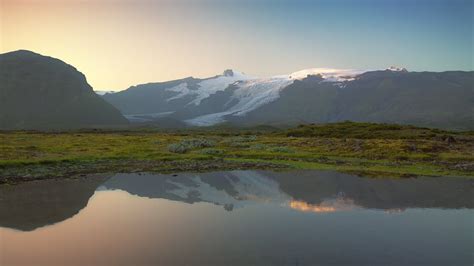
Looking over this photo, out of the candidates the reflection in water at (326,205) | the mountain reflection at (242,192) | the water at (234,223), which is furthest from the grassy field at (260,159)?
the reflection in water at (326,205)

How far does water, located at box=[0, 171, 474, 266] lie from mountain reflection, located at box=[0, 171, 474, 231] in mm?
64

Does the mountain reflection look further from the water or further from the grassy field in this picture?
the grassy field

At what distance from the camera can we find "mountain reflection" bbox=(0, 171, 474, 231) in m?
20.8

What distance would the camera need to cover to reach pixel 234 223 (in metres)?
18.0

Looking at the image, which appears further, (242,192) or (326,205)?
(242,192)

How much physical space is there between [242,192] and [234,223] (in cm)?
798

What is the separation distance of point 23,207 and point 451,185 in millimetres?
26412

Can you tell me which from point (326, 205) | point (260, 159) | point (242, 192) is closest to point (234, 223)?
point (326, 205)

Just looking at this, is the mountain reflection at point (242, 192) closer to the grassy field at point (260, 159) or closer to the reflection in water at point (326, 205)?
the reflection in water at point (326, 205)

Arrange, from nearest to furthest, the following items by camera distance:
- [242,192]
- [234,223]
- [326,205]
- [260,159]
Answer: [234,223] < [326,205] < [242,192] < [260,159]

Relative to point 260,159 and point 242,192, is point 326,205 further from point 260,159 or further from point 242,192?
point 260,159

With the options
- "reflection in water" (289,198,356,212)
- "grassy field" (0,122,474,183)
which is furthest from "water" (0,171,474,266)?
"grassy field" (0,122,474,183)

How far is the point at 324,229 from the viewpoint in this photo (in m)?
17.0

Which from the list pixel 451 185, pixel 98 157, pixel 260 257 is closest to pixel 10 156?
pixel 98 157
